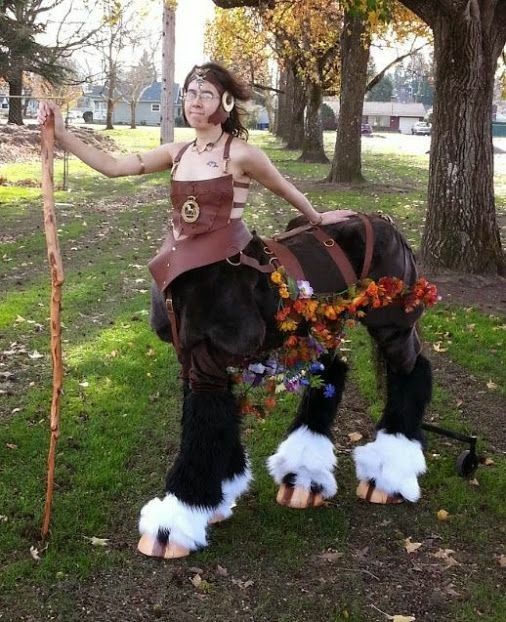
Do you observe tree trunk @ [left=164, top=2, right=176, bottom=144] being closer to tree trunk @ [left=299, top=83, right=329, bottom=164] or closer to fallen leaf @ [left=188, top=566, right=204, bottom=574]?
tree trunk @ [left=299, top=83, right=329, bottom=164]

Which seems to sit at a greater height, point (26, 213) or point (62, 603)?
point (26, 213)

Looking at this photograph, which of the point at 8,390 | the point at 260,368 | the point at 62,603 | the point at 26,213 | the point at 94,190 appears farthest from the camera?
the point at 94,190

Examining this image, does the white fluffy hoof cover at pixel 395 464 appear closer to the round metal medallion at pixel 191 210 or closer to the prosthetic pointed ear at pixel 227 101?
the round metal medallion at pixel 191 210

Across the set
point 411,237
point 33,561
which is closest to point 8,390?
point 33,561

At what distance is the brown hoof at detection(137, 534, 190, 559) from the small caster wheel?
1.91 m

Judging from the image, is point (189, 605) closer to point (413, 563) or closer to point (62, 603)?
point (62, 603)

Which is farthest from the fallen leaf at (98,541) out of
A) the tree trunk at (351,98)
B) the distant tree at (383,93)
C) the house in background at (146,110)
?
the distant tree at (383,93)

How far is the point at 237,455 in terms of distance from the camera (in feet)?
12.8

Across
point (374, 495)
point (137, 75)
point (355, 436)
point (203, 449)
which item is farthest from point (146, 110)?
point (203, 449)

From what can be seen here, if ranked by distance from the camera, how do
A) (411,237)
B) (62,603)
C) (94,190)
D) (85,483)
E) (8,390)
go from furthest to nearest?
1. (94,190)
2. (411,237)
3. (8,390)
4. (85,483)
5. (62,603)

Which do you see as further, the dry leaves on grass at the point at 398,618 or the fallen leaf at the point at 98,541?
the fallen leaf at the point at 98,541

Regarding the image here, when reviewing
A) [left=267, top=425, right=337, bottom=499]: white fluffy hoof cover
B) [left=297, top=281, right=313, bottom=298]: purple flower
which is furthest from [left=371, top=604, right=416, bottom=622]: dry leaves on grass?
[left=297, top=281, right=313, bottom=298]: purple flower

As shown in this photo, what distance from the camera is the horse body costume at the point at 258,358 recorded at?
11.0 ft

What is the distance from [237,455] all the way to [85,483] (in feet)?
3.36
